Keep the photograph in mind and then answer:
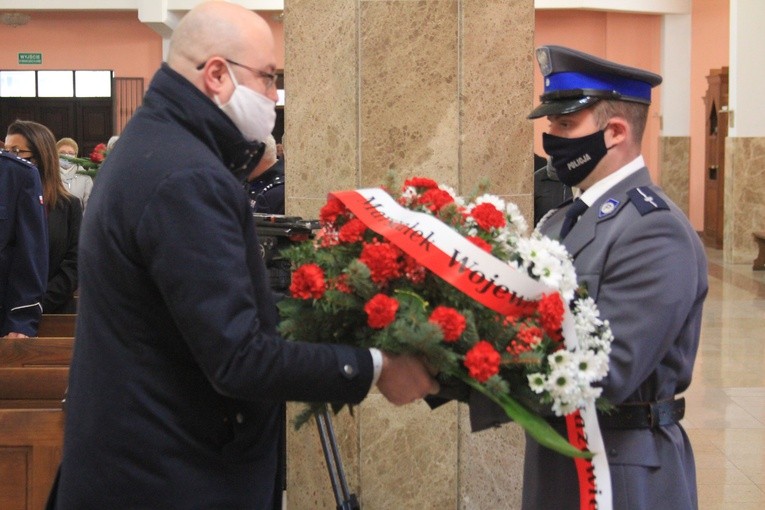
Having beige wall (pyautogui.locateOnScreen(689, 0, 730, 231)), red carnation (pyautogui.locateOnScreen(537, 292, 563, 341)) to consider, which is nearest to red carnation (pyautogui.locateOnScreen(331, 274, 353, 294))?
red carnation (pyautogui.locateOnScreen(537, 292, 563, 341))

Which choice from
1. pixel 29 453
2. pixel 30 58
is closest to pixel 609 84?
pixel 29 453

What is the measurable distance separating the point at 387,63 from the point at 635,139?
4.67ft

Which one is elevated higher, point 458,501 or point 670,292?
point 670,292

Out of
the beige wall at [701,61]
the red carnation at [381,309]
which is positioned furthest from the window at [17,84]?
the red carnation at [381,309]

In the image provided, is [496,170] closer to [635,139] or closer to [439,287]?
[635,139]

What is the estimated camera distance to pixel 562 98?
7.81 ft

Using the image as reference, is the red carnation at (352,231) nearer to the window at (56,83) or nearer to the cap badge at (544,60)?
the cap badge at (544,60)

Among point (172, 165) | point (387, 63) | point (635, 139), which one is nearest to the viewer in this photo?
point (172, 165)

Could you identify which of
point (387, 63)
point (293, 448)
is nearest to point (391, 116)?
point (387, 63)

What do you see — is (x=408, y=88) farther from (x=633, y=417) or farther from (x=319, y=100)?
(x=633, y=417)

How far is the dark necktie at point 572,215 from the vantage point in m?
2.39

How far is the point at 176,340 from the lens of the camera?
1.94m

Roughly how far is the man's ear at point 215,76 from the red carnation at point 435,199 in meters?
0.45

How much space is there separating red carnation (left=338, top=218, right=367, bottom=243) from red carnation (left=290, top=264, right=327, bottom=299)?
80mm
